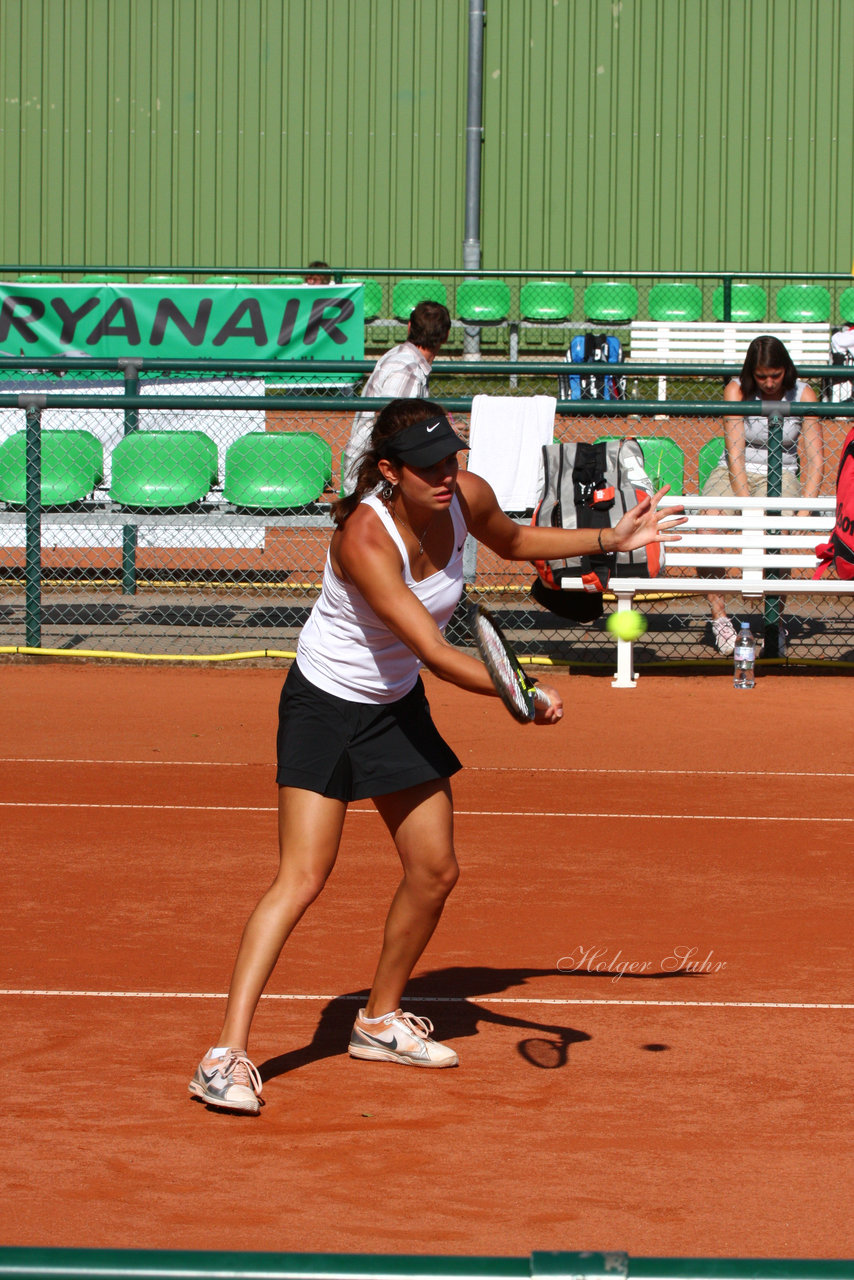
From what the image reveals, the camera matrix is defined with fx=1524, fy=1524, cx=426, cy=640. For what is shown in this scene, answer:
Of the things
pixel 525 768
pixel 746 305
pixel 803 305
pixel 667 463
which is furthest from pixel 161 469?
pixel 803 305

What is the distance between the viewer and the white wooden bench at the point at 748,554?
10094 mm

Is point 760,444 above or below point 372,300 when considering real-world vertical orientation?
below

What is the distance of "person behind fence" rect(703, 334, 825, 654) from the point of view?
34.0 feet

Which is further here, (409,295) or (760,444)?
(409,295)

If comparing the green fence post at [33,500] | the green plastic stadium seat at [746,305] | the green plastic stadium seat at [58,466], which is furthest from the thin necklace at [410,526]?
the green plastic stadium seat at [746,305]

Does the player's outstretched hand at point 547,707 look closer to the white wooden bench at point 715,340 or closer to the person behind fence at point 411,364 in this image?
the person behind fence at point 411,364

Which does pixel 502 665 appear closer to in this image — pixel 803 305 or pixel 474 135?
pixel 803 305

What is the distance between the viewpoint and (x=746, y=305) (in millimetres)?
20141

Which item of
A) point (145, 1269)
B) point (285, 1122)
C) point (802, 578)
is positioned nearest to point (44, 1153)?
point (285, 1122)

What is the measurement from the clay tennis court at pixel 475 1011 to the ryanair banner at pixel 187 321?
17.2 feet

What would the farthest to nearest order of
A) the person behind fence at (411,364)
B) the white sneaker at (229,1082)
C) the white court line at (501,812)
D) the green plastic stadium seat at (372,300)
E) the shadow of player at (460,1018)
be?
the green plastic stadium seat at (372,300)
the person behind fence at (411,364)
the white court line at (501,812)
the shadow of player at (460,1018)
the white sneaker at (229,1082)

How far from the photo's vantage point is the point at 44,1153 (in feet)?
11.8

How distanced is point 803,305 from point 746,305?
732mm

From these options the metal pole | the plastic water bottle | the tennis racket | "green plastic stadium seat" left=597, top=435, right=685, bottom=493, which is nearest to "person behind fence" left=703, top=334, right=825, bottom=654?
the plastic water bottle
